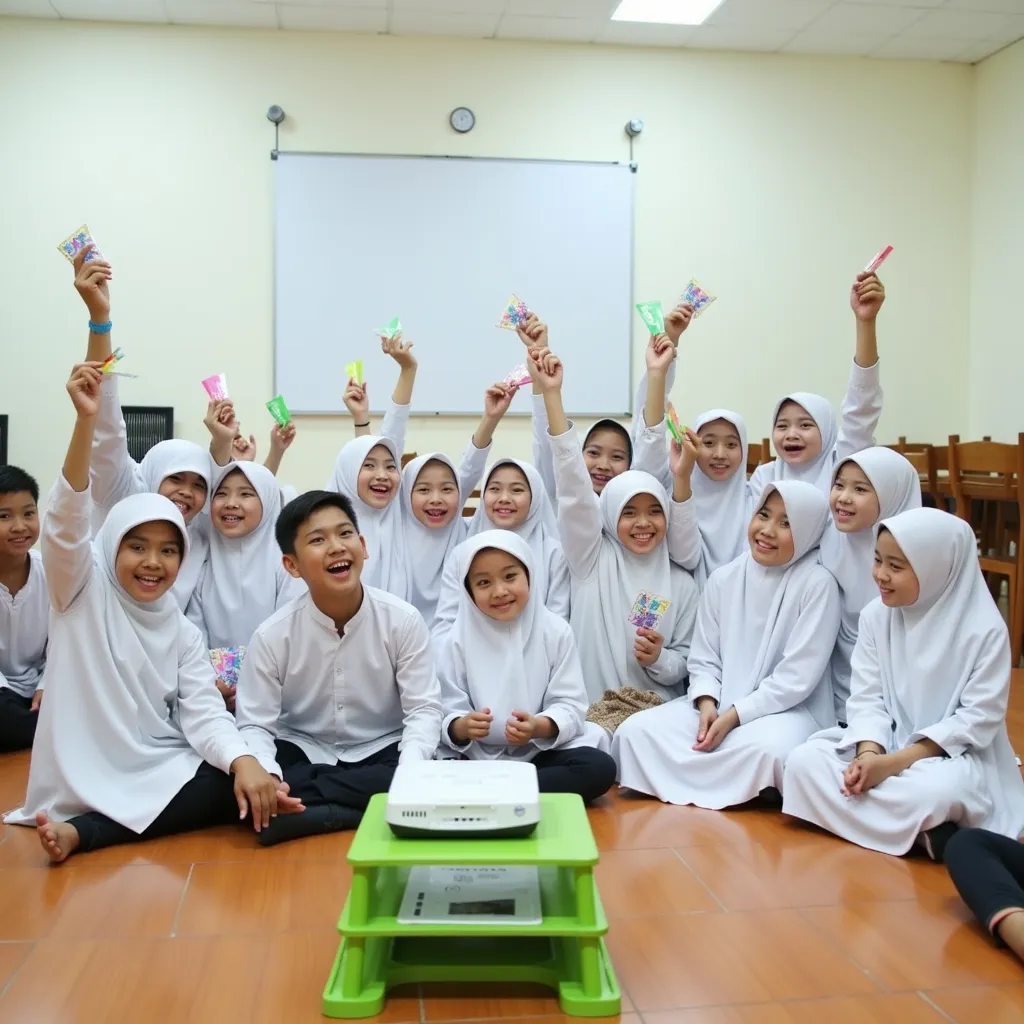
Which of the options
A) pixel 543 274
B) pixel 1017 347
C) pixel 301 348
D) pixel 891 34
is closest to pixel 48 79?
pixel 301 348

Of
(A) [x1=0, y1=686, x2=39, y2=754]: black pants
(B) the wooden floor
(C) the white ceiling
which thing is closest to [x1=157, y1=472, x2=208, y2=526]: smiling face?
(A) [x1=0, y1=686, x2=39, y2=754]: black pants

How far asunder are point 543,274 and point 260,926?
514 cm

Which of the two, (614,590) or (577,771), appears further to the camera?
(614,590)

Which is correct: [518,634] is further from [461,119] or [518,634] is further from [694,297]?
[461,119]

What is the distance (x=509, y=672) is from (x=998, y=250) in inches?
220

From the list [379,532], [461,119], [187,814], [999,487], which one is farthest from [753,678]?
[461,119]

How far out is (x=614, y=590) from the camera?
328cm

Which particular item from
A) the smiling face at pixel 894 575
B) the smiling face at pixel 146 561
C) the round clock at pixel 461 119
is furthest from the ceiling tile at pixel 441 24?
the smiling face at pixel 894 575

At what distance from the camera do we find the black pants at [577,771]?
263 centimetres

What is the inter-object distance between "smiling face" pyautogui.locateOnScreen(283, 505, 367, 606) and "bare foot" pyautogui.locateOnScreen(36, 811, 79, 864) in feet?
2.64

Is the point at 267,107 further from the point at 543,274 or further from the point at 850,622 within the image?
the point at 850,622

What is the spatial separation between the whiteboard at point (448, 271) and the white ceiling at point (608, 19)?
802mm

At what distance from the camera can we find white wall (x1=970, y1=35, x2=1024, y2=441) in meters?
6.50

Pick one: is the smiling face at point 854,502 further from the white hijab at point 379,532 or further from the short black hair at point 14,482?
the short black hair at point 14,482
